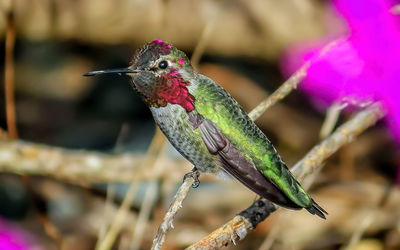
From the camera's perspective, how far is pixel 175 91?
1.32 m

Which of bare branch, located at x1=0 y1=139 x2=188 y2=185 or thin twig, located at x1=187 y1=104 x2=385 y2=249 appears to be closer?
thin twig, located at x1=187 y1=104 x2=385 y2=249

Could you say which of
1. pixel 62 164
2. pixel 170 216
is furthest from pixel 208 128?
pixel 62 164

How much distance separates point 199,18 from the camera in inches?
117

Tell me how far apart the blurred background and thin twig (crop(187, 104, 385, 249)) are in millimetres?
543

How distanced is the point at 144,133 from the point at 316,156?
159 cm

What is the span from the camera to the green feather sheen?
1.40m

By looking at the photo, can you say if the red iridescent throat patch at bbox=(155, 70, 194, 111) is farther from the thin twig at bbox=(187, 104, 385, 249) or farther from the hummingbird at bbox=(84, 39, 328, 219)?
the thin twig at bbox=(187, 104, 385, 249)

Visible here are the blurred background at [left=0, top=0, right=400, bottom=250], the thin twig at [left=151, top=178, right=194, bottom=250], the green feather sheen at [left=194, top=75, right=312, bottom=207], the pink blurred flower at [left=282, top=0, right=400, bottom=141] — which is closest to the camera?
the thin twig at [left=151, top=178, right=194, bottom=250]

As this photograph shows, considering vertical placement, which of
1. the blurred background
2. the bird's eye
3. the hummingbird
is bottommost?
the blurred background

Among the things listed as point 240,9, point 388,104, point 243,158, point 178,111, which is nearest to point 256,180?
point 243,158

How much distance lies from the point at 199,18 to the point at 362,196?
100 centimetres

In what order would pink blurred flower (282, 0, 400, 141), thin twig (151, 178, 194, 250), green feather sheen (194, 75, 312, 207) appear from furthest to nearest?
1. pink blurred flower (282, 0, 400, 141)
2. green feather sheen (194, 75, 312, 207)
3. thin twig (151, 178, 194, 250)

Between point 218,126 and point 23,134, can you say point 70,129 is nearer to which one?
point 23,134

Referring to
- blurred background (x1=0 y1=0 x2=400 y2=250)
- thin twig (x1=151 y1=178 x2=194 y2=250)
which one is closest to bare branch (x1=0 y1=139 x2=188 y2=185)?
blurred background (x1=0 y1=0 x2=400 y2=250)
